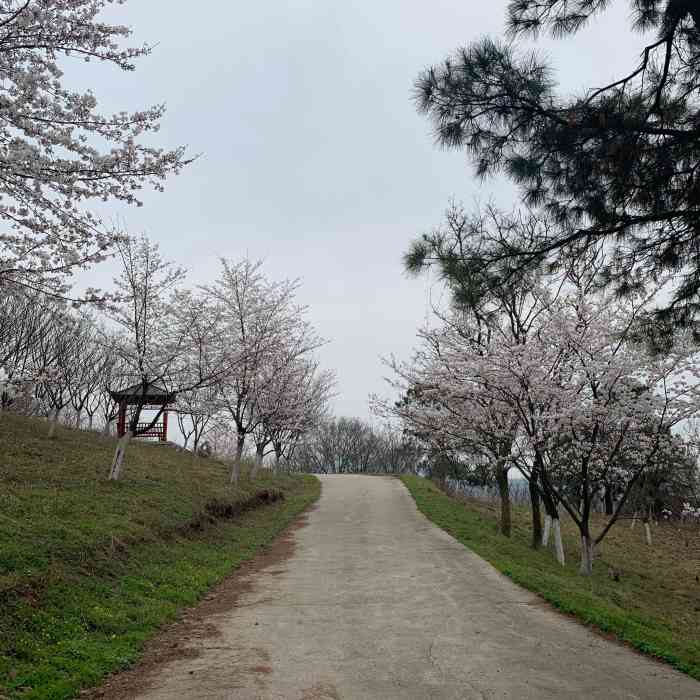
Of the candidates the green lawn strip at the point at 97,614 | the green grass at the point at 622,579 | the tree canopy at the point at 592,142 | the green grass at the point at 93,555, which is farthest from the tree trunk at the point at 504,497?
the tree canopy at the point at 592,142

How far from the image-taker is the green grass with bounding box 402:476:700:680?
7.16 m

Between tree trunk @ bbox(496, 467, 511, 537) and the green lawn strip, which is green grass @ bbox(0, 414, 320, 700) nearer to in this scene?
the green lawn strip

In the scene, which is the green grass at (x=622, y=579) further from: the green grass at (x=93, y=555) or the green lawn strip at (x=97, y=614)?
the green lawn strip at (x=97, y=614)

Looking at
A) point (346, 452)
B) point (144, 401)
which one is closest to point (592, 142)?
point (144, 401)

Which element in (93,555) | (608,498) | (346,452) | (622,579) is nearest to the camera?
(93,555)

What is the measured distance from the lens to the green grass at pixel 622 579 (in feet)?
23.5

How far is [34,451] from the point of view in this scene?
15438 mm

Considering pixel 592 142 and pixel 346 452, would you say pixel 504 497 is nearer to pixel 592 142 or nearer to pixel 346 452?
pixel 592 142

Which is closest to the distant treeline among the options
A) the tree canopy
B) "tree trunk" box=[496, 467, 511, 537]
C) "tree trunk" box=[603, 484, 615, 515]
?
"tree trunk" box=[603, 484, 615, 515]

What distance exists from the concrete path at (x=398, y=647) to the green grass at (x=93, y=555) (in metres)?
0.71

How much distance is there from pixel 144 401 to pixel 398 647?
991 cm

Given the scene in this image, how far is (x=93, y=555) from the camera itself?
8023 millimetres

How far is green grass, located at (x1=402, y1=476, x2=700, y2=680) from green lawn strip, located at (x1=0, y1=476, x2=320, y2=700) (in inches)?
196

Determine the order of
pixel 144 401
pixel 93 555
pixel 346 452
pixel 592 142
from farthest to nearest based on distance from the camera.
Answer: pixel 346 452
pixel 144 401
pixel 93 555
pixel 592 142
